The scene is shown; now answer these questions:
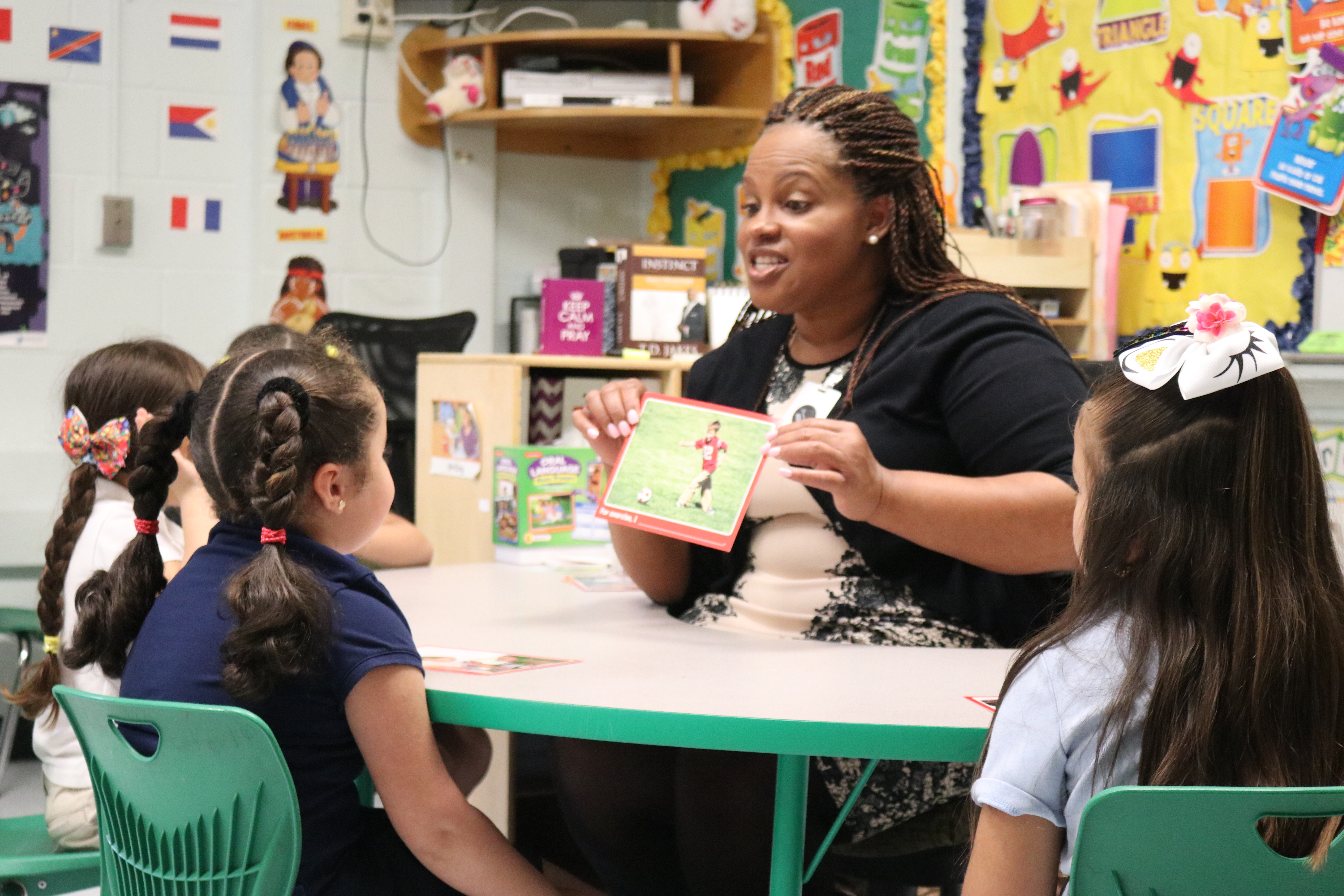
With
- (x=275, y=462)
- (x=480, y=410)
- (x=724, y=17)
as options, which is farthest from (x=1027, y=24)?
(x=275, y=462)

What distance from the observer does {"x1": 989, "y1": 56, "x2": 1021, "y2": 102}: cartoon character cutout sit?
3281 mm

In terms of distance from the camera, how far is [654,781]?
1.72 m

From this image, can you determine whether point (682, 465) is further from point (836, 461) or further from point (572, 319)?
point (572, 319)

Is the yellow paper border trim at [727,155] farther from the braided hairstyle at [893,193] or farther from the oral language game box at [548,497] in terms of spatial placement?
the braided hairstyle at [893,193]

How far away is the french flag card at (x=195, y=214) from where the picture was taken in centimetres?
418

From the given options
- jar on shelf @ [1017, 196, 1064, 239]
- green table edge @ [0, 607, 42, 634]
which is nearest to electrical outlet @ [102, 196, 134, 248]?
green table edge @ [0, 607, 42, 634]

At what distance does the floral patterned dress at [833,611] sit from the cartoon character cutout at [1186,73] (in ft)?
4.83

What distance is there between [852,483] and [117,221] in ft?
11.0

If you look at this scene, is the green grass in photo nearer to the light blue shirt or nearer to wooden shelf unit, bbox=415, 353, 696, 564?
the light blue shirt

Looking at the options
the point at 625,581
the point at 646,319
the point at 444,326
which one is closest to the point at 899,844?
the point at 625,581

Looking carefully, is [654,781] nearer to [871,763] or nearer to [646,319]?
[871,763]

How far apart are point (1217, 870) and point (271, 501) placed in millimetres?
872

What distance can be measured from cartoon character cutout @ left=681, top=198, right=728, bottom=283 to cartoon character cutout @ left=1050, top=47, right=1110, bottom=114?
1496mm

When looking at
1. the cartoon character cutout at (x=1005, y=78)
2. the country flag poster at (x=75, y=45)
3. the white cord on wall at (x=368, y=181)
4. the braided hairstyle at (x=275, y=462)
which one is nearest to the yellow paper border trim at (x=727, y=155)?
the cartoon character cutout at (x=1005, y=78)
